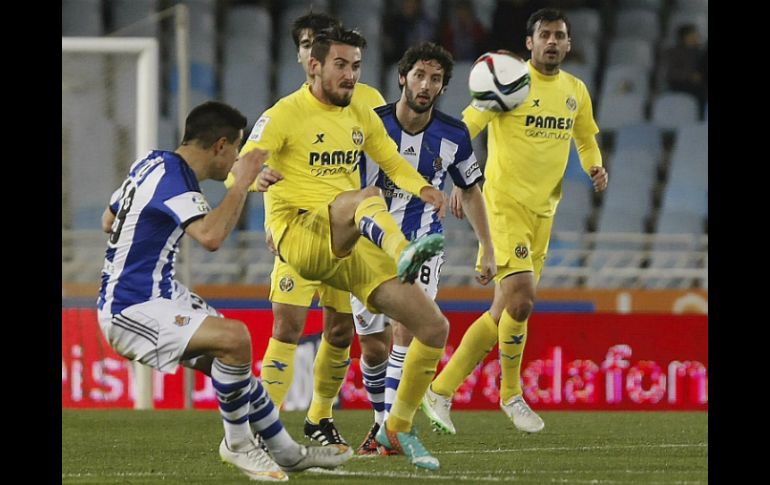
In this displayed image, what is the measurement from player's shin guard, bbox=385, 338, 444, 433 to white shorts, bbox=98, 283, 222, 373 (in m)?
1.10

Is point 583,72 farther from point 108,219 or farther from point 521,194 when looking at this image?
point 108,219

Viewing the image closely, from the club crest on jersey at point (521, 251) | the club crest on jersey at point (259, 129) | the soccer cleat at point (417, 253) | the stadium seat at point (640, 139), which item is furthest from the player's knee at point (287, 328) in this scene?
the stadium seat at point (640, 139)

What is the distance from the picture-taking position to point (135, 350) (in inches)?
214

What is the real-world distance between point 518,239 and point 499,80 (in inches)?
38.5

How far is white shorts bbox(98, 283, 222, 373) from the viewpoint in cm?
536

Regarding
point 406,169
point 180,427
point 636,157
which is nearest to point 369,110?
point 406,169

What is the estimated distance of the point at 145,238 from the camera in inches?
214

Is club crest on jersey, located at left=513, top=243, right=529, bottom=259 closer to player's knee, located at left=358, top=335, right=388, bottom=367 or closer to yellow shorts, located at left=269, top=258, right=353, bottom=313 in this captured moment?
player's knee, located at left=358, top=335, right=388, bottom=367

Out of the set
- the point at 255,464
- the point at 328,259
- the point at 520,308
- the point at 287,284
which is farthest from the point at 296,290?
the point at 520,308

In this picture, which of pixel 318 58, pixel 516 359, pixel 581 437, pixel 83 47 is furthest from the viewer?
pixel 83 47

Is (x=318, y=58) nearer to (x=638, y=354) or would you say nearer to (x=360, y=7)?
(x=638, y=354)

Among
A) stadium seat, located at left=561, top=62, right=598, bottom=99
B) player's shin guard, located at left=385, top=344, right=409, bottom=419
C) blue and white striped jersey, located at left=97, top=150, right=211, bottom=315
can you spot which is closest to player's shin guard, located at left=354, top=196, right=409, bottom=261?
blue and white striped jersey, located at left=97, top=150, right=211, bottom=315
